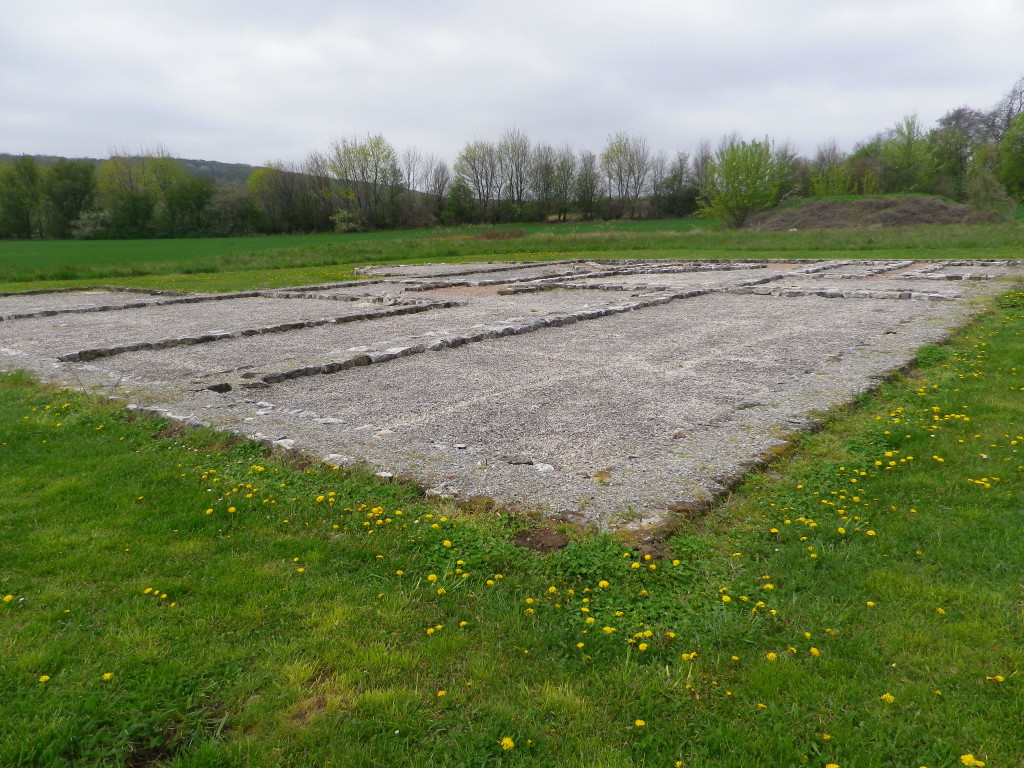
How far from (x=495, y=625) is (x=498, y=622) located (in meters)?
0.04

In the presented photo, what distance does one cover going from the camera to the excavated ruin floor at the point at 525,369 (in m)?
5.36

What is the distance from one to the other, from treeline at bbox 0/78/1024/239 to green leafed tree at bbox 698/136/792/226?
558mm

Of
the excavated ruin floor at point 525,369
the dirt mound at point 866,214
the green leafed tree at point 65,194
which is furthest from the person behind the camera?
the green leafed tree at point 65,194

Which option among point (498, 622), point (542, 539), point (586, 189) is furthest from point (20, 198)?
point (498, 622)

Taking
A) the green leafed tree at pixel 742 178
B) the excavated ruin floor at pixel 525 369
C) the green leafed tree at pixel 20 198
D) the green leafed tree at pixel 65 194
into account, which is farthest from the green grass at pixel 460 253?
the green leafed tree at pixel 20 198

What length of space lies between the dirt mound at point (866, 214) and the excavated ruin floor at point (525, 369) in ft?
127

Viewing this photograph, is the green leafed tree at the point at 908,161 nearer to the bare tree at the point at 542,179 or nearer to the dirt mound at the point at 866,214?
the dirt mound at the point at 866,214

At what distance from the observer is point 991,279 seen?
712 inches

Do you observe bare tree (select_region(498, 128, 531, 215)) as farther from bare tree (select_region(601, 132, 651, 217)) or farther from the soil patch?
the soil patch

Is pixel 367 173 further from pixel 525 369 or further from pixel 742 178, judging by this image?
pixel 525 369

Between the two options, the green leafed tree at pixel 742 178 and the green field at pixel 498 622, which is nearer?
the green field at pixel 498 622

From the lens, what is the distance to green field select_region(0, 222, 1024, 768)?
259cm

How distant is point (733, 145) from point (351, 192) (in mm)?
38703

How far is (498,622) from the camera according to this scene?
11.1ft
